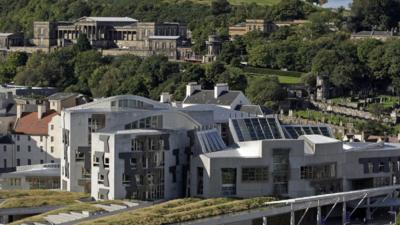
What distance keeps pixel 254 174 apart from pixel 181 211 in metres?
3.83

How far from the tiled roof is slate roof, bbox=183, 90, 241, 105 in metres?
5.17

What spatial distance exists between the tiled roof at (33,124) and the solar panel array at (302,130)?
1031 cm

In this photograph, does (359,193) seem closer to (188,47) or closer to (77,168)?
(77,168)

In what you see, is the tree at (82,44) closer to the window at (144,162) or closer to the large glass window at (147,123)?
the large glass window at (147,123)

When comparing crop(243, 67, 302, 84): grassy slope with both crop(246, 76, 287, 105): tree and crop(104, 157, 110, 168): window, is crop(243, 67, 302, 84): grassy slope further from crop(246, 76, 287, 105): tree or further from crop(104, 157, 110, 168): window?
crop(104, 157, 110, 168): window

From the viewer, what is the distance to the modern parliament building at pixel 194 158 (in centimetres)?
3797

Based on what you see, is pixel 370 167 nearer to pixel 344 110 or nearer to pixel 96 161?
pixel 96 161

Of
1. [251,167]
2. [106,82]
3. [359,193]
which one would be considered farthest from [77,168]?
[106,82]

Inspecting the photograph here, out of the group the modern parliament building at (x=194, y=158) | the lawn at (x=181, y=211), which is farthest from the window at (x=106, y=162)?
the lawn at (x=181, y=211)

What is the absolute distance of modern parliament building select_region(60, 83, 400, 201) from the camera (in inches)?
1495

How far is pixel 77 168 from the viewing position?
3959cm

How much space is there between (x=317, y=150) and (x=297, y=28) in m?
55.8

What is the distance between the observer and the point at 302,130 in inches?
1710

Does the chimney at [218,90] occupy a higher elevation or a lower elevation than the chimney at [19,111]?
higher
